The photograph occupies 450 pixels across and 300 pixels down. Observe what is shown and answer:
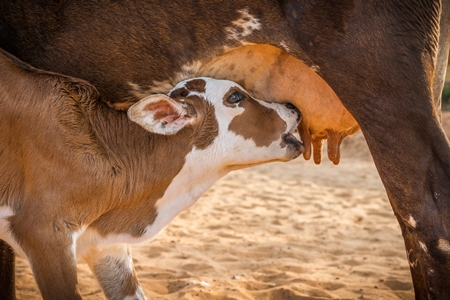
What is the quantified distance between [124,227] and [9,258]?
1.45m

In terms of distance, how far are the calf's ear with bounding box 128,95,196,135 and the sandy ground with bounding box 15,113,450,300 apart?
198cm

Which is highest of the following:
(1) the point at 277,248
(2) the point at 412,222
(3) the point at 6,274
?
(2) the point at 412,222

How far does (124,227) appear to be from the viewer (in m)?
5.26

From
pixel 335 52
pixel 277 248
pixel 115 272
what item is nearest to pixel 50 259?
pixel 115 272

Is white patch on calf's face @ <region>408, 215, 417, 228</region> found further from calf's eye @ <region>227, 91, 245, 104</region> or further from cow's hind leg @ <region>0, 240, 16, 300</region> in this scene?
cow's hind leg @ <region>0, 240, 16, 300</region>

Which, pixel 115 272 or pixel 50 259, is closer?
pixel 50 259

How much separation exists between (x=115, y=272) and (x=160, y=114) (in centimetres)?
132

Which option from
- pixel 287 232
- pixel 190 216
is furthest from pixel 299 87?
pixel 190 216

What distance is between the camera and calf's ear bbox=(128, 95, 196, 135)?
4.91 metres

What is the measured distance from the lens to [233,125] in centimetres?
541

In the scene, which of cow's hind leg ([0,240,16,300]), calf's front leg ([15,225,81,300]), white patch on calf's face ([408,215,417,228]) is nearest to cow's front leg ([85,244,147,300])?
calf's front leg ([15,225,81,300])

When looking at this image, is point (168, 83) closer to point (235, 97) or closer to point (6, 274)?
point (235, 97)

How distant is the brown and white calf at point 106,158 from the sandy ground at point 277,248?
1.49 meters

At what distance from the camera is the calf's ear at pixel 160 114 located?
4914 mm
